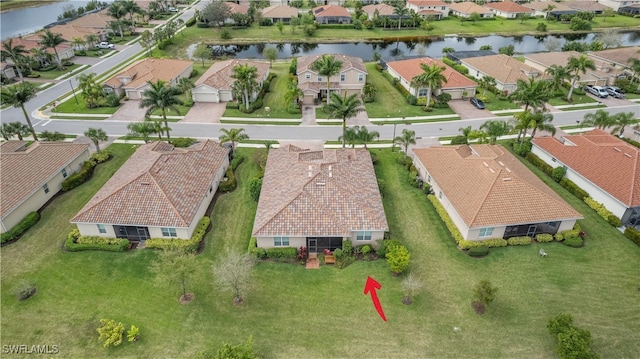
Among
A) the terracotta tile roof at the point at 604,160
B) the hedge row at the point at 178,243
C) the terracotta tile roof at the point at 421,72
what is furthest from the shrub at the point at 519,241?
the terracotta tile roof at the point at 421,72

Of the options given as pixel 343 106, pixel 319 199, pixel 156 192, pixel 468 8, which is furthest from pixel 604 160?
pixel 468 8

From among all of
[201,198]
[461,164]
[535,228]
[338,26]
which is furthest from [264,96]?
[338,26]

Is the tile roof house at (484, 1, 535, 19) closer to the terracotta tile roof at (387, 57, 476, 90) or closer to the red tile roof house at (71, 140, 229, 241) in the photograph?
the terracotta tile roof at (387, 57, 476, 90)

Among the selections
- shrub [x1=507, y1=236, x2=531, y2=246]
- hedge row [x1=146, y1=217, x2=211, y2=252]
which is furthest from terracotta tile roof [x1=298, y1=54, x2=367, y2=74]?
shrub [x1=507, y1=236, x2=531, y2=246]

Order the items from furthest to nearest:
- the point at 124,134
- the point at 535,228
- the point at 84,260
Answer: the point at 124,134 < the point at 535,228 < the point at 84,260

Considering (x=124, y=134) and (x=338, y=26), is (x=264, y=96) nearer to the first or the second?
(x=124, y=134)

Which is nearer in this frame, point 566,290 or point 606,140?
point 566,290

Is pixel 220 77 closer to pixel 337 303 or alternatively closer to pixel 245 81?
pixel 245 81

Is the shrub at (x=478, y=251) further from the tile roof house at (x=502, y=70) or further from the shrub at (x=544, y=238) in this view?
the tile roof house at (x=502, y=70)
